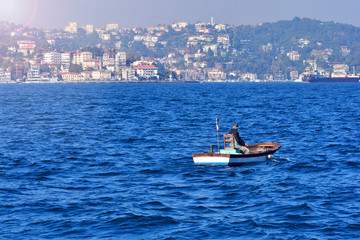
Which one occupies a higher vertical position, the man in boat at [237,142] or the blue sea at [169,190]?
the man in boat at [237,142]

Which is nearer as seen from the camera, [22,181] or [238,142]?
[22,181]

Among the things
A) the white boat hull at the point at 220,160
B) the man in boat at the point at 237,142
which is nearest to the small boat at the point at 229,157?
the white boat hull at the point at 220,160

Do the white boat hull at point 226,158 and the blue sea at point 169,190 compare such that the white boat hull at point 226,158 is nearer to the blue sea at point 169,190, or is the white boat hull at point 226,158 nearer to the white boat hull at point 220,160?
the white boat hull at point 220,160

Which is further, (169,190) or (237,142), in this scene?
(237,142)

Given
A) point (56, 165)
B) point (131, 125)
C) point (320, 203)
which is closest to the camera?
point (320, 203)

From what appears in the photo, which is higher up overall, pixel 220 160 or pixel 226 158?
pixel 226 158

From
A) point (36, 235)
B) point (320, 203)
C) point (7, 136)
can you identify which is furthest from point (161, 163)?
point (7, 136)

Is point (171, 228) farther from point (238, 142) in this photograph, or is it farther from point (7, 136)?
point (7, 136)

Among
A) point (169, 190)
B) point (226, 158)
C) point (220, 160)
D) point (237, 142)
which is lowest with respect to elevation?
point (169, 190)

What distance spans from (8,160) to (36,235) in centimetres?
1419

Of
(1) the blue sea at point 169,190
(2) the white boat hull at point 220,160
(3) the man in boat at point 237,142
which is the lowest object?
(1) the blue sea at point 169,190

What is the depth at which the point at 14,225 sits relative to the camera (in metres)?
17.1

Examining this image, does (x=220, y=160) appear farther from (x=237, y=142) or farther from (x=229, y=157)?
(x=237, y=142)

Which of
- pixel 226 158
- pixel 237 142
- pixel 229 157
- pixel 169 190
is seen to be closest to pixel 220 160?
pixel 226 158
